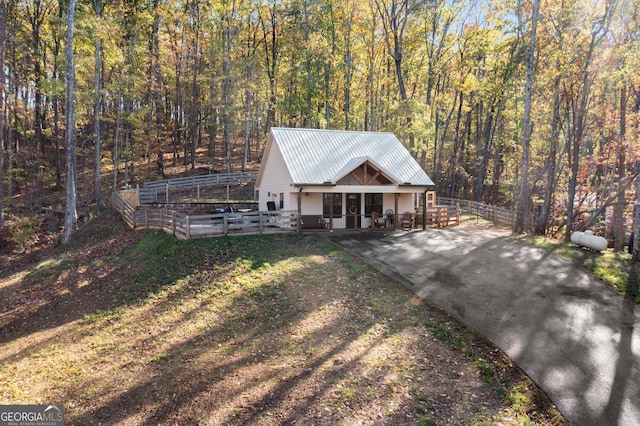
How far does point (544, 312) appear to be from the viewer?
8383 millimetres

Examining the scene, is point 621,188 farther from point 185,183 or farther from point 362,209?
point 185,183

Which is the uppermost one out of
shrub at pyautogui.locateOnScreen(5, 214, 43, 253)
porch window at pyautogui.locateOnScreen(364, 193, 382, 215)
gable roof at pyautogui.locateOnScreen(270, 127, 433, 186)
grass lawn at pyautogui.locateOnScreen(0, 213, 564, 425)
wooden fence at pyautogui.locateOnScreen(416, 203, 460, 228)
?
gable roof at pyautogui.locateOnScreen(270, 127, 433, 186)

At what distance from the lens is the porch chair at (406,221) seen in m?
18.4

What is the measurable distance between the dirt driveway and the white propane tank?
62.7 inches

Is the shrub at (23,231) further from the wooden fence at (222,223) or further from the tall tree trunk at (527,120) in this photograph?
the tall tree trunk at (527,120)

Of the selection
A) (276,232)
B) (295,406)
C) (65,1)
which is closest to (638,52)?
(276,232)

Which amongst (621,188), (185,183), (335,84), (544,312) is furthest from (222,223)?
(335,84)

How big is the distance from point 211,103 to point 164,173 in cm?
757

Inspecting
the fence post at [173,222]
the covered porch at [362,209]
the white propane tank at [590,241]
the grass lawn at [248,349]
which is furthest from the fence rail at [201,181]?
the white propane tank at [590,241]

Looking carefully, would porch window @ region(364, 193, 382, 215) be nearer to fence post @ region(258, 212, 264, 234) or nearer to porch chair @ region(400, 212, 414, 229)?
porch chair @ region(400, 212, 414, 229)

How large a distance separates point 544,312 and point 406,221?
10.4 m

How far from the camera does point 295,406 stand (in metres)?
5.66

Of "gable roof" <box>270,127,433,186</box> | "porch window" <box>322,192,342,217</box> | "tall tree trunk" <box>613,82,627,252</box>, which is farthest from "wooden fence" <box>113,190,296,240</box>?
"tall tree trunk" <box>613,82,627,252</box>

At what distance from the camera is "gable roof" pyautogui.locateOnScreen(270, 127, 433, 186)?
17.1m
